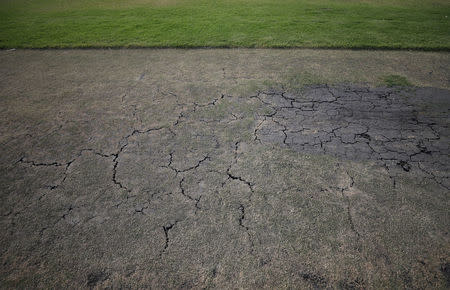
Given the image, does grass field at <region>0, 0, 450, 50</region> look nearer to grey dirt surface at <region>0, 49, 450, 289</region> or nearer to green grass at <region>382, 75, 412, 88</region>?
green grass at <region>382, 75, 412, 88</region>

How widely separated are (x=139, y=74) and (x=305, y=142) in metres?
3.72

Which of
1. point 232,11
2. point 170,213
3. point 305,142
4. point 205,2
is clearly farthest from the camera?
point 205,2

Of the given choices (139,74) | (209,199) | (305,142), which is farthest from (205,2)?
(209,199)

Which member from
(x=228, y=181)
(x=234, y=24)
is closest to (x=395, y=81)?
(x=228, y=181)

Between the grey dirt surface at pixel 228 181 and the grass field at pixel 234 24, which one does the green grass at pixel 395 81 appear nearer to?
the grey dirt surface at pixel 228 181

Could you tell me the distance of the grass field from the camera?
21.5ft

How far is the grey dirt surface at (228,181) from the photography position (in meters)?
2.01

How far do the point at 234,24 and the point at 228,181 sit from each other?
6.87 m

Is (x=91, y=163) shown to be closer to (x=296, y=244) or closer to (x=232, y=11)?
(x=296, y=244)

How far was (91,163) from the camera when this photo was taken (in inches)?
119

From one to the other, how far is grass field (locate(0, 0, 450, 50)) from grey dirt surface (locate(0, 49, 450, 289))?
215 cm

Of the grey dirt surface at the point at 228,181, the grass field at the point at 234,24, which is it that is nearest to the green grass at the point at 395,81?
the grey dirt surface at the point at 228,181

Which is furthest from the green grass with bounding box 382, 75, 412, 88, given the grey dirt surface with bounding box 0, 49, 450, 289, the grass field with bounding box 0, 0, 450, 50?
the grass field with bounding box 0, 0, 450, 50

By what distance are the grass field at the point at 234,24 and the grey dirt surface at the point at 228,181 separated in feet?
7.07
